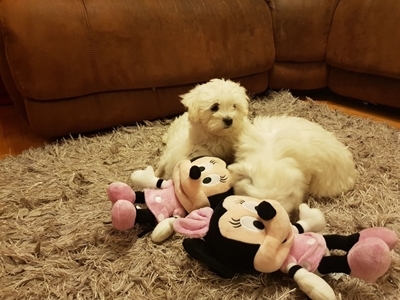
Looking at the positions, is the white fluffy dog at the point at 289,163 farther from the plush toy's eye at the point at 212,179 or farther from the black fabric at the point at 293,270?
the black fabric at the point at 293,270

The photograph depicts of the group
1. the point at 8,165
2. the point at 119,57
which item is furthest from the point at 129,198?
the point at 119,57

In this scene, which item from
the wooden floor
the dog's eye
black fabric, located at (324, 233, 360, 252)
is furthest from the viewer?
the wooden floor

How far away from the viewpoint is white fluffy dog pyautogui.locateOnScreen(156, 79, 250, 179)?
132cm

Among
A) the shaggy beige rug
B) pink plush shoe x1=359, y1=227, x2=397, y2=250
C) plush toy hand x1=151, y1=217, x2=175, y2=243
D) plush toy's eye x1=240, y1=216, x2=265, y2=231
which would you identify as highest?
plush toy's eye x1=240, y1=216, x2=265, y2=231

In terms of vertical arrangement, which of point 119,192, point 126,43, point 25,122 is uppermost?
point 126,43

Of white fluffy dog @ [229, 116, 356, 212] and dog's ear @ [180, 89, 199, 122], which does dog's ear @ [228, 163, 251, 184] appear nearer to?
white fluffy dog @ [229, 116, 356, 212]

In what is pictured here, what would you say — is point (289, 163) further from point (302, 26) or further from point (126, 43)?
point (302, 26)

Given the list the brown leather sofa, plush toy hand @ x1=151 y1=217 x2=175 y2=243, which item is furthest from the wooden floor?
plush toy hand @ x1=151 y1=217 x2=175 y2=243

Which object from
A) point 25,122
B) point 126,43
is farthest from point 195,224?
point 25,122

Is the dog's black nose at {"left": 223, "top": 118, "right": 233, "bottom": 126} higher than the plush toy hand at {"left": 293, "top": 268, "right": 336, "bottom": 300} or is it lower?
higher

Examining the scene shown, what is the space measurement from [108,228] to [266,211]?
50cm

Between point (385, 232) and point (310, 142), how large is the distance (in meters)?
0.39

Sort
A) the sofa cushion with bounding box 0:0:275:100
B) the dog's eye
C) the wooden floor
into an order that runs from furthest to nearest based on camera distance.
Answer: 1. the wooden floor
2. the sofa cushion with bounding box 0:0:275:100
3. the dog's eye

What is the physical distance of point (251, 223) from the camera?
0.91 metres
